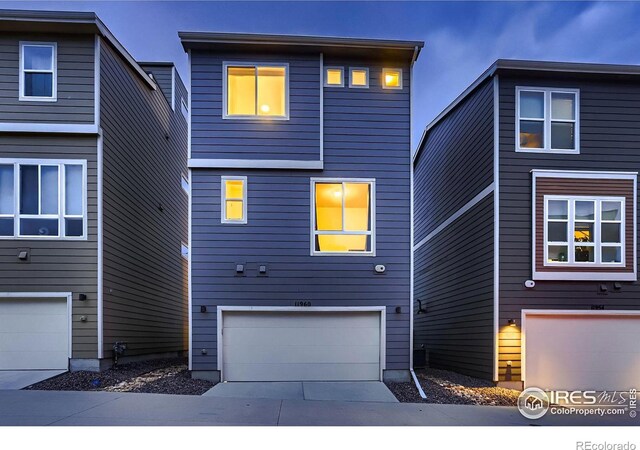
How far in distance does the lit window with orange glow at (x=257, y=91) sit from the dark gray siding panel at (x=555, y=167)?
509 centimetres

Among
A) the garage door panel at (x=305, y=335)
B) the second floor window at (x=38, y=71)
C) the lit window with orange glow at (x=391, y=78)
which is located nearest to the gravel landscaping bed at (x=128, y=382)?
the garage door panel at (x=305, y=335)

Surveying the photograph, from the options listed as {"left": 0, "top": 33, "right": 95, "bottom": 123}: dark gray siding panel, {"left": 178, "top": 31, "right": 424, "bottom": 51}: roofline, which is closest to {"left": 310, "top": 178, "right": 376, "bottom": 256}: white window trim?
{"left": 178, "top": 31, "right": 424, "bottom": 51}: roofline

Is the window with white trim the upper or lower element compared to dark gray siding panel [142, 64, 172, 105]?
lower

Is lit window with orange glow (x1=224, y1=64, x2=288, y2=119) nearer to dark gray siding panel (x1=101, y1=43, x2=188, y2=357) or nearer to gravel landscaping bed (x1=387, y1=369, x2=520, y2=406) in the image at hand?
dark gray siding panel (x1=101, y1=43, x2=188, y2=357)

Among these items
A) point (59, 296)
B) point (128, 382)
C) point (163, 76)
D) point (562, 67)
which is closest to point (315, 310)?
point (128, 382)

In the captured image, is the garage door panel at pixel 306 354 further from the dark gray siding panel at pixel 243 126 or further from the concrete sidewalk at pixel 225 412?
the dark gray siding panel at pixel 243 126

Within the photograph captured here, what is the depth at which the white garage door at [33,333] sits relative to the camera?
27.9 feet

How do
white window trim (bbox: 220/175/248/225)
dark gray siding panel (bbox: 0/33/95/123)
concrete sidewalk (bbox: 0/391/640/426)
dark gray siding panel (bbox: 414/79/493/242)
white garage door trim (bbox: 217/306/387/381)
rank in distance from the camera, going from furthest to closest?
dark gray siding panel (bbox: 414/79/493/242), white window trim (bbox: 220/175/248/225), white garage door trim (bbox: 217/306/387/381), dark gray siding panel (bbox: 0/33/95/123), concrete sidewalk (bbox: 0/391/640/426)

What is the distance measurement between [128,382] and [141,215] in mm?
5007

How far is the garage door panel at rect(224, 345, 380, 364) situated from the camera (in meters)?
8.87

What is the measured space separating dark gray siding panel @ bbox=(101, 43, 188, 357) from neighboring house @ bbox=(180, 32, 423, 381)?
210 cm

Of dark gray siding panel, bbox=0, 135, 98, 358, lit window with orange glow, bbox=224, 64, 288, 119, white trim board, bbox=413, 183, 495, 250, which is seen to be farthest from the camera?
white trim board, bbox=413, 183, 495, 250

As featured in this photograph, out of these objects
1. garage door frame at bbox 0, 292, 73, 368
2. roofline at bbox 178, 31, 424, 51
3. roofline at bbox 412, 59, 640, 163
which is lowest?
garage door frame at bbox 0, 292, 73, 368

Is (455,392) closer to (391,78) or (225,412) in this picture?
(225,412)
